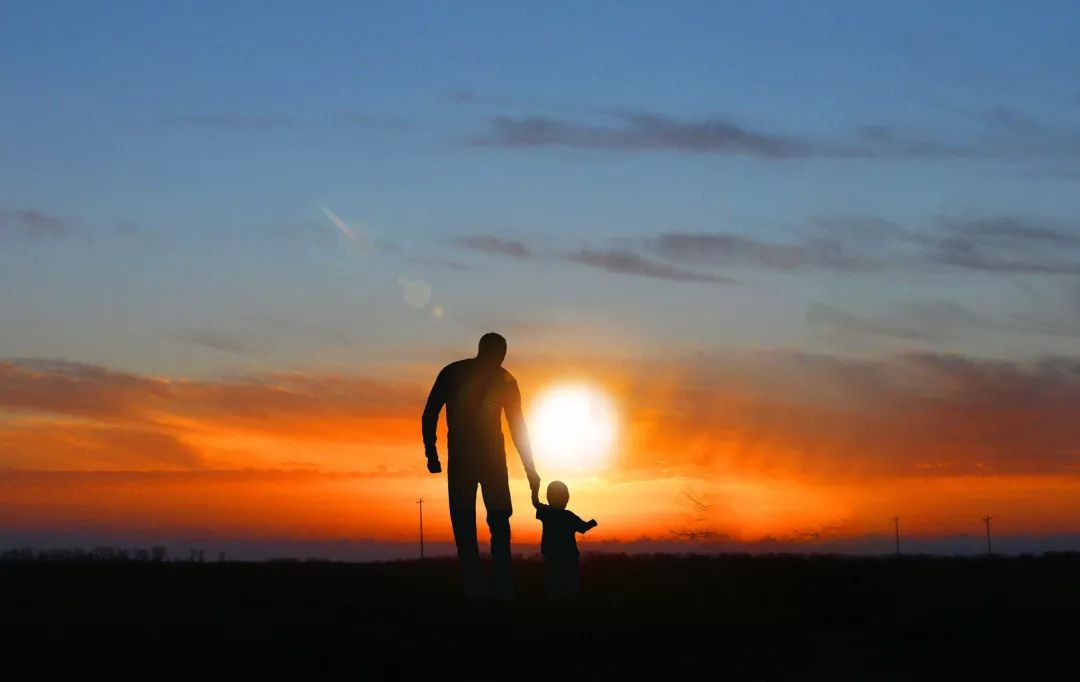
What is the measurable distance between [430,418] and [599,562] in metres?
7.77

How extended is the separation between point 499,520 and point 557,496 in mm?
1289

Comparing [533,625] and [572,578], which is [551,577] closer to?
[572,578]

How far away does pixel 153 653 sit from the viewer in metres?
13.9

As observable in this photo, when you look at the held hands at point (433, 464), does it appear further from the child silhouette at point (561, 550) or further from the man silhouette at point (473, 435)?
the child silhouette at point (561, 550)

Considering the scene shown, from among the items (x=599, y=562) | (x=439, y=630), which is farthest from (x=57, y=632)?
(x=599, y=562)

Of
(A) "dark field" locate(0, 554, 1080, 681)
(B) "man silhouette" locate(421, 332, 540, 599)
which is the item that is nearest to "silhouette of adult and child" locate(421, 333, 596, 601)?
(B) "man silhouette" locate(421, 332, 540, 599)

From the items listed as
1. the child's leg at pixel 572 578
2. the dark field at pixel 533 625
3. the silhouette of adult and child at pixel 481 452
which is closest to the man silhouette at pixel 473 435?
the silhouette of adult and child at pixel 481 452

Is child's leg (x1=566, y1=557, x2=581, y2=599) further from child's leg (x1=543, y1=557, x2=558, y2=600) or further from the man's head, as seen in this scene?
the man's head

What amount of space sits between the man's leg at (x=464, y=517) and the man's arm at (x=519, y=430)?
99 cm

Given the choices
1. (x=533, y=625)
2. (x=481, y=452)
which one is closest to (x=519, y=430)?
(x=481, y=452)

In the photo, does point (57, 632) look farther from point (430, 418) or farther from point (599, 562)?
point (599, 562)

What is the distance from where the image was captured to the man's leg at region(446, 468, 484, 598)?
74.2 feet

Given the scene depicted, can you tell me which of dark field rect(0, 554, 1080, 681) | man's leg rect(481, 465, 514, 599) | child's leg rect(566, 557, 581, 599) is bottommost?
dark field rect(0, 554, 1080, 681)

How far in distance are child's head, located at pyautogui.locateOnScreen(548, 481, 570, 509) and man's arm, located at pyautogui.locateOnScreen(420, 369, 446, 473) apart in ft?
6.33
